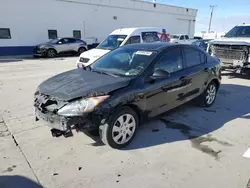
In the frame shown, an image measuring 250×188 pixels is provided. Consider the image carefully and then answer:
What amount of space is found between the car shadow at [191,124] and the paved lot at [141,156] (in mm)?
16

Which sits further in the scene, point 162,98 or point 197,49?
point 197,49

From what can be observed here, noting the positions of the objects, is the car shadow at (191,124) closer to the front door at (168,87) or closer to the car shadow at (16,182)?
the front door at (168,87)

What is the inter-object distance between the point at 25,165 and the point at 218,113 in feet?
13.3

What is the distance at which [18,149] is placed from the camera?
3.34 metres

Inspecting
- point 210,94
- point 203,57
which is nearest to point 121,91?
point 203,57

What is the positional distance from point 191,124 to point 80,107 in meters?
2.41

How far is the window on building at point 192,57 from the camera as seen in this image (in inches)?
174

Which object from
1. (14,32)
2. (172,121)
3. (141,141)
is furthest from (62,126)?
(14,32)

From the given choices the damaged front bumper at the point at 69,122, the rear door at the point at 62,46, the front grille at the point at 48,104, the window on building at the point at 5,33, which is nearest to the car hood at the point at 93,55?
the front grille at the point at 48,104

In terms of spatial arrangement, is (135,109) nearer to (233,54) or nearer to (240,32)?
(233,54)

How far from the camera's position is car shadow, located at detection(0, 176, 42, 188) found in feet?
8.43

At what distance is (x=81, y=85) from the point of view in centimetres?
319

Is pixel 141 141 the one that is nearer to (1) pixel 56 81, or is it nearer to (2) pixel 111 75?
(2) pixel 111 75

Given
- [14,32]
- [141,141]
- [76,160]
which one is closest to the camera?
[76,160]
